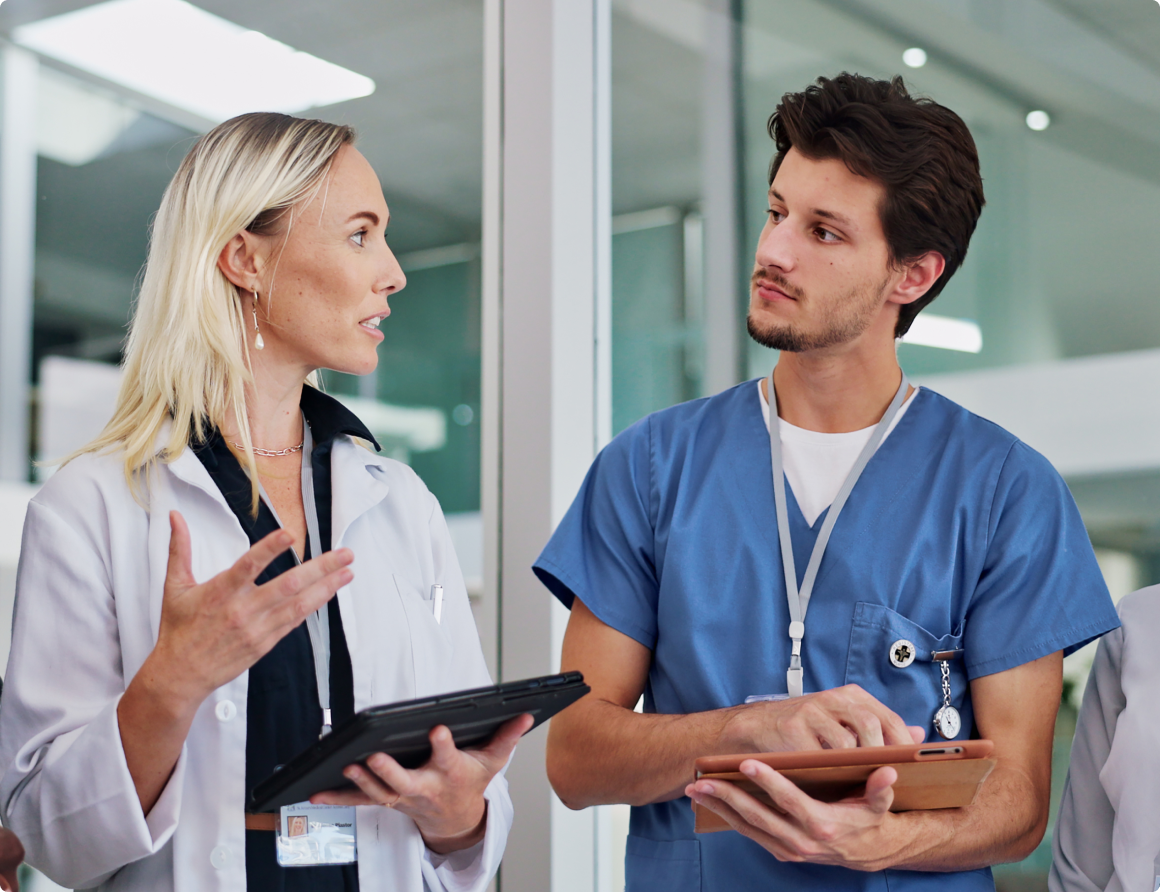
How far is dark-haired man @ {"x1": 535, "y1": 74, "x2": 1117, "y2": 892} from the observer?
158 centimetres

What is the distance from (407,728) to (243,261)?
2.62ft

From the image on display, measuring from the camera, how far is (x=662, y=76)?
2.76 meters

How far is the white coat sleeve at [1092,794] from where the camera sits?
64.9 inches

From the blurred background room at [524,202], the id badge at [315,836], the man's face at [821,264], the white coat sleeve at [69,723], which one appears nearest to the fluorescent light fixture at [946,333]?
the blurred background room at [524,202]

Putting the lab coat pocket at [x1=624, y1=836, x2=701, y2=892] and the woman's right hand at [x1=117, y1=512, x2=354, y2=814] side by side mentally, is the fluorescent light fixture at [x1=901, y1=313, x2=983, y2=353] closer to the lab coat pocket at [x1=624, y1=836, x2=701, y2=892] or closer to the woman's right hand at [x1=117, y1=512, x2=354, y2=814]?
the lab coat pocket at [x1=624, y1=836, x2=701, y2=892]

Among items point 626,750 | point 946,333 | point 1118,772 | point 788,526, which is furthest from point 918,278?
point 626,750

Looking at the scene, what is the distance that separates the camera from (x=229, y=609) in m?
1.16

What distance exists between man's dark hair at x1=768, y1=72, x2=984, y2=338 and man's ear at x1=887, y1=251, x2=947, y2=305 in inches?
0.6

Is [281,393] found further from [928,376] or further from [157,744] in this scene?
[928,376]

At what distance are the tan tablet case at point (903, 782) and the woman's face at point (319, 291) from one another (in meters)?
0.79

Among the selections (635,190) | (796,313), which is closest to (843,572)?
(796,313)

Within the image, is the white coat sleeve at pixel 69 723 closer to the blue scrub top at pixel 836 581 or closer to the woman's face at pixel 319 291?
the woman's face at pixel 319 291

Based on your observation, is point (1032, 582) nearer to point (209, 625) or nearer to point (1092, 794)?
point (1092, 794)

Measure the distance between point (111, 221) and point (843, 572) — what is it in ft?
6.65
